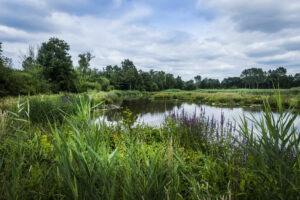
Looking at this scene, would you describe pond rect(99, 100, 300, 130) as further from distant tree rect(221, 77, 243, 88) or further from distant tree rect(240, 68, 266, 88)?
distant tree rect(221, 77, 243, 88)

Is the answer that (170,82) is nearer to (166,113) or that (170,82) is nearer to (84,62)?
(84,62)

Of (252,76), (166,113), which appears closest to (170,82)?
(252,76)

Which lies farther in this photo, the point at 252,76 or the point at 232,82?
the point at 232,82

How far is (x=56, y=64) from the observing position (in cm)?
2320

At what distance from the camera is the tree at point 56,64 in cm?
2306

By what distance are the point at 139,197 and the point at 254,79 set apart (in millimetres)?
74796

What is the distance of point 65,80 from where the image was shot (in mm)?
24188

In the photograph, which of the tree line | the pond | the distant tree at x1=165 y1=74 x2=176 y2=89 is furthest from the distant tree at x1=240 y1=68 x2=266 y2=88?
the pond

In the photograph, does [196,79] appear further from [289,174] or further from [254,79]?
[289,174]

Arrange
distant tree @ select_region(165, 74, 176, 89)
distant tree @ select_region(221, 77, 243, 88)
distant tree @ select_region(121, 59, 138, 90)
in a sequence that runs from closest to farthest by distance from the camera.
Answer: distant tree @ select_region(121, 59, 138, 90) < distant tree @ select_region(165, 74, 176, 89) < distant tree @ select_region(221, 77, 243, 88)

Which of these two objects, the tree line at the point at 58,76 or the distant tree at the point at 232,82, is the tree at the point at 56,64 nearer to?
the tree line at the point at 58,76

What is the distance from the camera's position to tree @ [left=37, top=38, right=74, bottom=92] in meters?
23.1

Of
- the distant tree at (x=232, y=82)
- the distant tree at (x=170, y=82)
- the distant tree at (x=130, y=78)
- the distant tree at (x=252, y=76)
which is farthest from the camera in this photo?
the distant tree at (x=232, y=82)

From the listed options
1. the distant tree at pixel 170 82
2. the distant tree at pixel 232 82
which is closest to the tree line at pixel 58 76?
the distant tree at pixel 170 82
